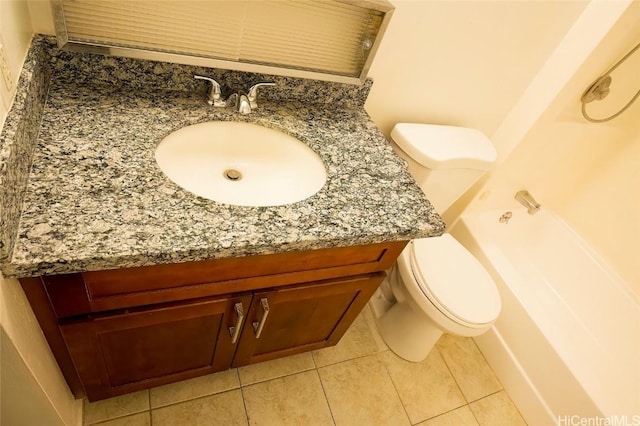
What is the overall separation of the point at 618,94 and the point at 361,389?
1631 mm

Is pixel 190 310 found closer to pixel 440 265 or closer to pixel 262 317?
pixel 262 317

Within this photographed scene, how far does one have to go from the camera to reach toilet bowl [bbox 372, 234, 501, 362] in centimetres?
124

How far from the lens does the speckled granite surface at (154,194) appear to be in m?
0.59

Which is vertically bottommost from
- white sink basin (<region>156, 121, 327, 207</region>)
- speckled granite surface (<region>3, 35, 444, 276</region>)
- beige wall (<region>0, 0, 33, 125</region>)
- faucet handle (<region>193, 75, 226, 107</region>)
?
white sink basin (<region>156, 121, 327, 207</region>)

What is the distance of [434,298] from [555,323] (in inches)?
29.6

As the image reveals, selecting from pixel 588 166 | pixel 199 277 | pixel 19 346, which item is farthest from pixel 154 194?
pixel 588 166

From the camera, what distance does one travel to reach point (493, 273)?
160 cm

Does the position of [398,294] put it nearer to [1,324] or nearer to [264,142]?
[264,142]

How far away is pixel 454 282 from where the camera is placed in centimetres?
133

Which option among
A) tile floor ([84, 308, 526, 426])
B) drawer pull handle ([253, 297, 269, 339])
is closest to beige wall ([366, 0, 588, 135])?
drawer pull handle ([253, 297, 269, 339])

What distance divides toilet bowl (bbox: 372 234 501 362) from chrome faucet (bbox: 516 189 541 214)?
2.00 ft

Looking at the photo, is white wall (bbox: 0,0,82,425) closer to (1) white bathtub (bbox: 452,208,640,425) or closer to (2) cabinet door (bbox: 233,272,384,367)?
(2) cabinet door (bbox: 233,272,384,367)

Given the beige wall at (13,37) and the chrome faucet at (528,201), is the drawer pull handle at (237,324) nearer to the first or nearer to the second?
the beige wall at (13,37)

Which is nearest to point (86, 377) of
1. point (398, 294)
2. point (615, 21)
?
point (398, 294)
